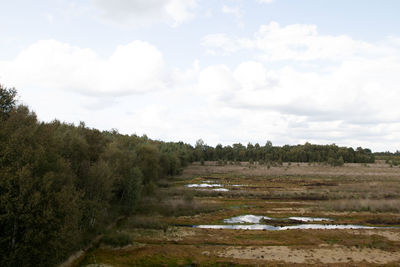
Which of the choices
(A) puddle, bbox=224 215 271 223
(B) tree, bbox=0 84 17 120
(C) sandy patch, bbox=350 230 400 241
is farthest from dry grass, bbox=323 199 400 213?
(B) tree, bbox=0 84 17 120

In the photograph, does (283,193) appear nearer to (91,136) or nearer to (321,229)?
(321,229)

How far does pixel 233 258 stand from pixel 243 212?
2321 centimetres

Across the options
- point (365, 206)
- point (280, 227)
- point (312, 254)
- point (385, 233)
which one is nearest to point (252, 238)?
point (312, 254)

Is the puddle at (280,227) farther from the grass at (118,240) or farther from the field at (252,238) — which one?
the grass at (118,240)

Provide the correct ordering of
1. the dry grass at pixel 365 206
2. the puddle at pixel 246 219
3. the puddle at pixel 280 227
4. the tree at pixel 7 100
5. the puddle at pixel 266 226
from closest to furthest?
the tree at pixel 7 100, the puddle at pixel 280 227, the puddle at pixel 266 226, the puddle at pixel 246 219, the dry grass at pixel 365 206

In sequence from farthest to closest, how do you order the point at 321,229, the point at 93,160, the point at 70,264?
the point at 93,160 → the point at 321,229 → the point at 70,264

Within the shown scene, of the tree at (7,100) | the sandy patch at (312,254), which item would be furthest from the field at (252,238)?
the tree at (7,100)

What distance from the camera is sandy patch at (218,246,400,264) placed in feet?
90.0

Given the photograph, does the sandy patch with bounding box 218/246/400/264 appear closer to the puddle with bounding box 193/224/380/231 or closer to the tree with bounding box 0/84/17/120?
the puddle with bounding box 193/224/380/231

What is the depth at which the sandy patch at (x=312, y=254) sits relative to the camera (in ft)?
90.0

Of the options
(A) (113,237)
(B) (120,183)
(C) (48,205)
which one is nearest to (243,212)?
(B) (120,183)

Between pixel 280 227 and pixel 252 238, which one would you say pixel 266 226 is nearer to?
pixel 280 227

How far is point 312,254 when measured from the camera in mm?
28938

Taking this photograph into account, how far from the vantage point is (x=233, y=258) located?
2777 cm
